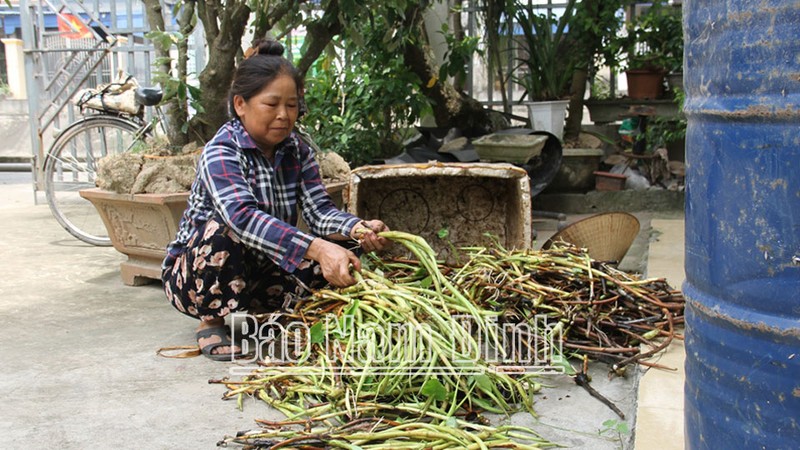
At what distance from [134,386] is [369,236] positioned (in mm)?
868

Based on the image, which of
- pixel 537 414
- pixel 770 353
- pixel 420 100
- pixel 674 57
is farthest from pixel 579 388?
pixel 674 57

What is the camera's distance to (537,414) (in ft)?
7.47

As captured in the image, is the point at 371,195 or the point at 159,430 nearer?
the point at 159,430

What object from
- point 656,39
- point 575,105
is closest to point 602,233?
point 575,105

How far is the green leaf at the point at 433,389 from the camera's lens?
6.97ft

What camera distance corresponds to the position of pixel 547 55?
20.3 feet

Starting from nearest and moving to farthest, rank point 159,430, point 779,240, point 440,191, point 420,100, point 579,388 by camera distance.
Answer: point 779,240 → point 159,430 → point 579,388 → point 440,191 → point 420,100

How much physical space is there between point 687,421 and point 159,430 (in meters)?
1.37

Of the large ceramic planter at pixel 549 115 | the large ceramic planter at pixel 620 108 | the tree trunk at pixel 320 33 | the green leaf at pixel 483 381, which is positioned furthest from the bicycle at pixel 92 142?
the large ceramic planter at pixel 620 108

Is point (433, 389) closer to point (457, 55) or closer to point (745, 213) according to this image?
point (745, 213)

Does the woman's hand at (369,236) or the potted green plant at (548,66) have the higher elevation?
the potted green plant at (548,66)

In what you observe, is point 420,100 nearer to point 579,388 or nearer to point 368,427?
point 579,388

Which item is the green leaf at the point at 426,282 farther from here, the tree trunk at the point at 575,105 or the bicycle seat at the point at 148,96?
the tree trunk at the point at 575,105

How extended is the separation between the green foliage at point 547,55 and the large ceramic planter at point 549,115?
0.11 meters
